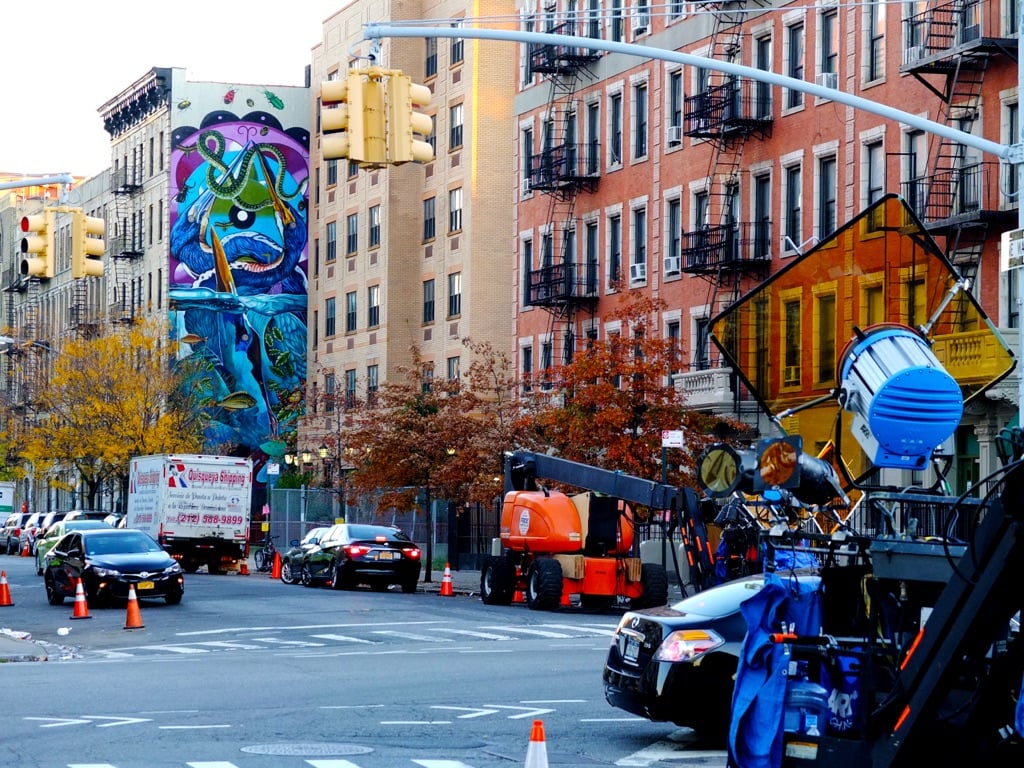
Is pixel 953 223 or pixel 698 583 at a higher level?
pixel 953 223

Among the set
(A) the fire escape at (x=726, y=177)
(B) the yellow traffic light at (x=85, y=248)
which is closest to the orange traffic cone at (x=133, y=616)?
(B) the yellow traffic light at (x=85, y=248)

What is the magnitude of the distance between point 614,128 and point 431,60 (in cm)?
1795

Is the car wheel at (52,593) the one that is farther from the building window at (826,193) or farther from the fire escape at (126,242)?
the fire escape at (126,242)

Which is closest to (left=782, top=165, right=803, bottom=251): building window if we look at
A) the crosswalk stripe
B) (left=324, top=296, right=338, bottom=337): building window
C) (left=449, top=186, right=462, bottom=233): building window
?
the crosswalk stripe

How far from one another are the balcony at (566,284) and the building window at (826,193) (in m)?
11.1

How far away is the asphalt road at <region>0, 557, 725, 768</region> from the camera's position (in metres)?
13.9

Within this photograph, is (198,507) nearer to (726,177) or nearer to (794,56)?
(726,177)

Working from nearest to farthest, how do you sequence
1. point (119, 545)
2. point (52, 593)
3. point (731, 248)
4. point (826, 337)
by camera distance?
point (826, 337) → point (119, 545) → point (52, 593) → point (731, 248)

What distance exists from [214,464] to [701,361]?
13.9 metres

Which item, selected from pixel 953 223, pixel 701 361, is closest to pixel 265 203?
pixel 701 361

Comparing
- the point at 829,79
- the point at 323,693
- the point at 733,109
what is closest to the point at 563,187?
the point at 733,109

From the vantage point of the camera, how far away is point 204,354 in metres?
90.0

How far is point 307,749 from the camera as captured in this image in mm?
14062

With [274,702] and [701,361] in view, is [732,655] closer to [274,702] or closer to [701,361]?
[274,702]
